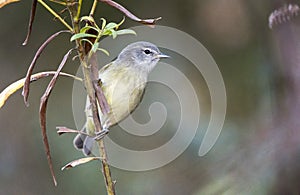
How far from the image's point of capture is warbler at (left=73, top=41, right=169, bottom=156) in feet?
5.38

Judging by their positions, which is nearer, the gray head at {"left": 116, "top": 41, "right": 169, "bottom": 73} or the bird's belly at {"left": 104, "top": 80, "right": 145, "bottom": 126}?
the bird's belly at {"left": 104, "top": 80, "right": 145, "bottom": 126}

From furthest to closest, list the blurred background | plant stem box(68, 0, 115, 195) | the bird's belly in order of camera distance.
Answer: the blurred background, the bird's belly, plant stem box(68, 0, 115, 195)

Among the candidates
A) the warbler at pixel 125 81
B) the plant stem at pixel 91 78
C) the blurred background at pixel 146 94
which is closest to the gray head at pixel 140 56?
the warbler at pixel 125 81

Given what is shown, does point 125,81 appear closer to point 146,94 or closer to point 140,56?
point 140,56

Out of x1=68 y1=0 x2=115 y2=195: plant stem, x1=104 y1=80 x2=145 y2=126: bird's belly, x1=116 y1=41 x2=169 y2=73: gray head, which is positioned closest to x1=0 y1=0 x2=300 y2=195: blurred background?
x1=116 y1=41 x2=169 y2=73: gray head

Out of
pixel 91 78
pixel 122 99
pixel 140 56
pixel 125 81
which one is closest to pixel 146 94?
pixel 140 56

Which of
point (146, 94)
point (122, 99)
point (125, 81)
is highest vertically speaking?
point (146, 94)

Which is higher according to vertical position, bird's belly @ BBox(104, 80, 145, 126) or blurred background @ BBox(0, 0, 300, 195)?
blurred background @ BBox(0, 0, 300, 195)

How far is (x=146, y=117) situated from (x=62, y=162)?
1.66 feet

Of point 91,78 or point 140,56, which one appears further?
point 140,56

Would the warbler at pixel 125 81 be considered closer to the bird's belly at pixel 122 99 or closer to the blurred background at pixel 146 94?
the bird's belly at pixel 122 99

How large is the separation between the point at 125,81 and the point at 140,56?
0.70 ft

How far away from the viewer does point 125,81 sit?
1.88 m

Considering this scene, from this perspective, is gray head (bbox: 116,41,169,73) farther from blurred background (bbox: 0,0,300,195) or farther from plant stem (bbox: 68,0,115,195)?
plant stem (bbox: 68,0,115,195)
